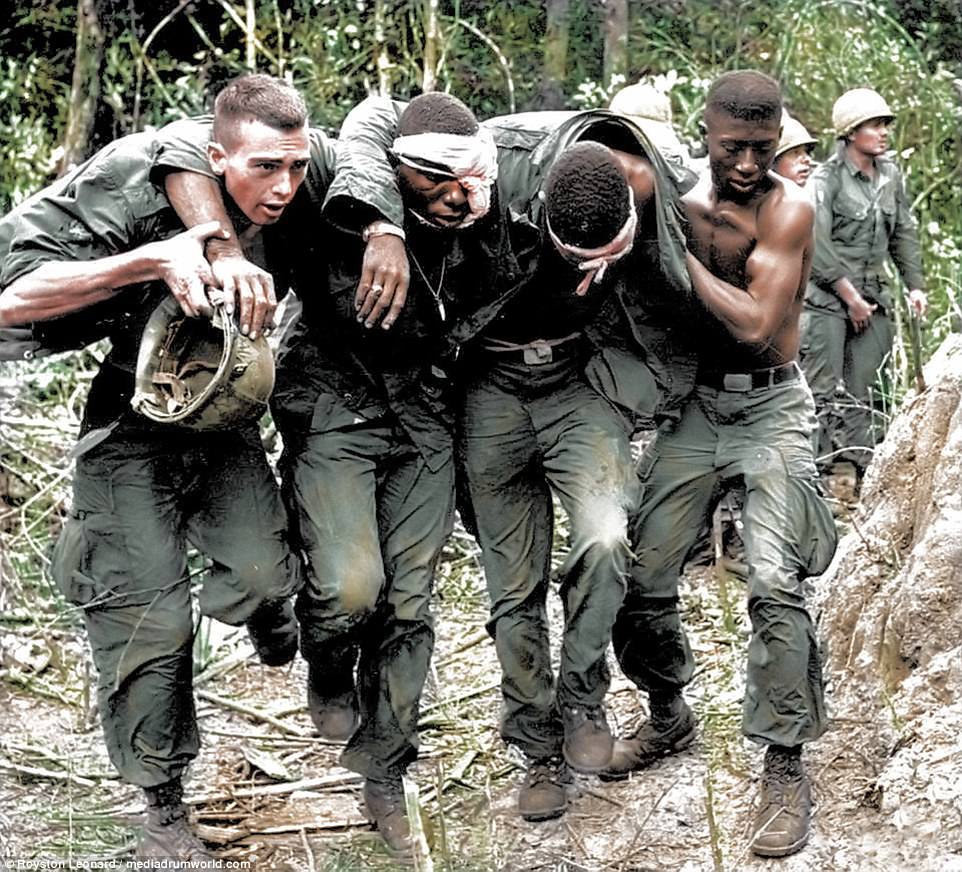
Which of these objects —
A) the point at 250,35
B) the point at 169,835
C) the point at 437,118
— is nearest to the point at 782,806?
the point at 169,835

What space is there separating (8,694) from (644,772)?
8.75ft

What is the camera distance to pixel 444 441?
14.7 feet

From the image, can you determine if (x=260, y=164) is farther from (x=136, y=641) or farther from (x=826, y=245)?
(x=826, y=245)

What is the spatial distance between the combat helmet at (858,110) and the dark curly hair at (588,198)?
469 cm

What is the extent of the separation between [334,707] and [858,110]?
511cm

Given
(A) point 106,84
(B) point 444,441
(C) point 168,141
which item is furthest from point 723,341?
(A) point 106,84

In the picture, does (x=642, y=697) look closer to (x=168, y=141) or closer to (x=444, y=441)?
(x=444, y=441)

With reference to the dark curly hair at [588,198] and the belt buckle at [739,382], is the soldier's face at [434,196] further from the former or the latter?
the belt buckle at [739,382]

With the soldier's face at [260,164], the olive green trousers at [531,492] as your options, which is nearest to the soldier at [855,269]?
the olive green trousers at [531,492]

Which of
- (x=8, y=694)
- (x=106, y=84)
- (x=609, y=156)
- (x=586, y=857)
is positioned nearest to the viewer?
(x=609, y=156)

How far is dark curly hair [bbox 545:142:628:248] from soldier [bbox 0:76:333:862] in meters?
0.70

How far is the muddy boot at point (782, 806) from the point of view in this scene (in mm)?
4097

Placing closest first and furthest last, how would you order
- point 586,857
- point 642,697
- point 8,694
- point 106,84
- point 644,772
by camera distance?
1. point 586,857
2. point 644,772
3. point 642,697
4. point 8,694
5. point 106,84

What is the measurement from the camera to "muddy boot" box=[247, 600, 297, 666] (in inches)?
176
